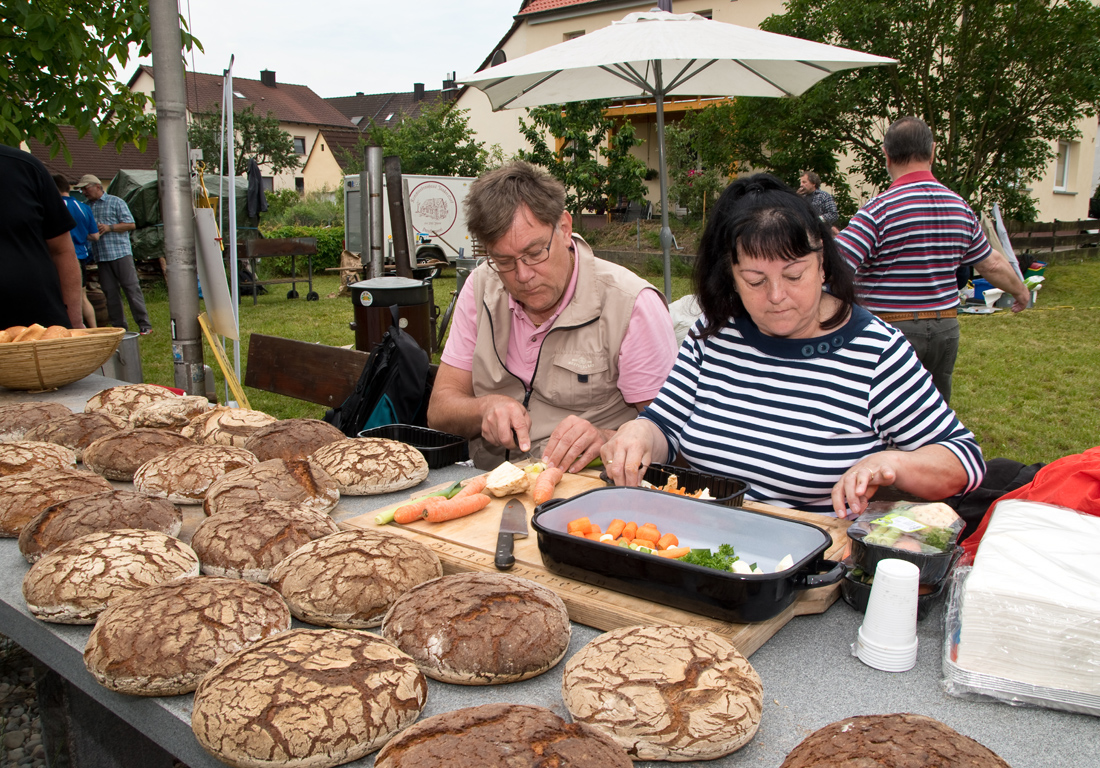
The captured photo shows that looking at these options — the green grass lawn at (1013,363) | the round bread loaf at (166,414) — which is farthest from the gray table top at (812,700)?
the green grass lawn at (1013,363)

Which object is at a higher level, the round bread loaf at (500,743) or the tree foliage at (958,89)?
the tree foliage at (958,89)

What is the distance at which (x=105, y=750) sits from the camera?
2.07 metres

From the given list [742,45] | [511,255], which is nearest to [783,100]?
[742,45]

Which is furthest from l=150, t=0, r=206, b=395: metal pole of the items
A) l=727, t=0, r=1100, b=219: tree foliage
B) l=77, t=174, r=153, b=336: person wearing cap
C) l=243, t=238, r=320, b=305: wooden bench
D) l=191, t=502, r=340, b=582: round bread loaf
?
l=727, t=0, r=1100, b=219: tree foliage

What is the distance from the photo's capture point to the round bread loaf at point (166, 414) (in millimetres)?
2785

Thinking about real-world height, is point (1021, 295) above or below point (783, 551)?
above

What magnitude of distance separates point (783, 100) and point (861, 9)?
1.81 metres

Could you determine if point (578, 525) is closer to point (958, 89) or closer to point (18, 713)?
point (18, 713)

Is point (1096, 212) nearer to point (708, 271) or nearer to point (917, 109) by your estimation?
point (917, 109)

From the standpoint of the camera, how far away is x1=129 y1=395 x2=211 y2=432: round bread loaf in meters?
2.79

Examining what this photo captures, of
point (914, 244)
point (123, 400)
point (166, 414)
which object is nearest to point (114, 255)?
→ point (123, 400)

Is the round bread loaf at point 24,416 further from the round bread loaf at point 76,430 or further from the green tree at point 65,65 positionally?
the green tree at point 65,65

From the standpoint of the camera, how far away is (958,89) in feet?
42.1

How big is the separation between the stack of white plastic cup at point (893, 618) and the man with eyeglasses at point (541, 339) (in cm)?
108
